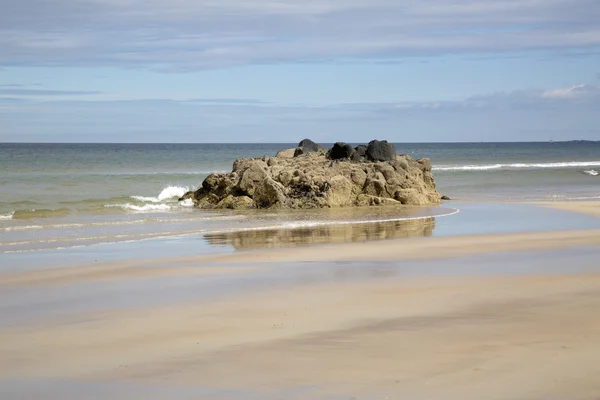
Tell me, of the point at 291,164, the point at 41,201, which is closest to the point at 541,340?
the point at 291,164

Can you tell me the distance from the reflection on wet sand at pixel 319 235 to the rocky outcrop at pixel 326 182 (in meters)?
4.20

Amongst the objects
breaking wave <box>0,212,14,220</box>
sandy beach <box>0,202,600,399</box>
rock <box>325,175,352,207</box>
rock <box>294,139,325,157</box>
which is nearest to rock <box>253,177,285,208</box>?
rock <box>325,175,352,207</box>

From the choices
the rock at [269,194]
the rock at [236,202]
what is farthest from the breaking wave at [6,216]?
the rock at [269,194]

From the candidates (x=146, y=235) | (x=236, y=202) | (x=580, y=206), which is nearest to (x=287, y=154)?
(x=236, y=202)

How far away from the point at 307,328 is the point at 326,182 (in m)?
13.6

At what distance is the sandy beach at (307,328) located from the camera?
5605 mm

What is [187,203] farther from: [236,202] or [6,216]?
[6,216]

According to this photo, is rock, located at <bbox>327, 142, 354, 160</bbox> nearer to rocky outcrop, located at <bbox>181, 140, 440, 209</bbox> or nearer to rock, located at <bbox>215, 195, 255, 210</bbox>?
rocky outcrop, located at <bbox>181, 140, 440, 209</bbox>

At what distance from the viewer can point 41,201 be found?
24.7m

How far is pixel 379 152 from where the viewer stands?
22828 millimetres

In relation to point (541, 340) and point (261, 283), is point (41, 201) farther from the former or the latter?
point (541, 340)

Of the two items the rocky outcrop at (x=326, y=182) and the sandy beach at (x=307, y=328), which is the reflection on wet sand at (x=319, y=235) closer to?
the sandy beach at (x=307, y=328)

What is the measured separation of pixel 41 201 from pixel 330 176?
9009mm

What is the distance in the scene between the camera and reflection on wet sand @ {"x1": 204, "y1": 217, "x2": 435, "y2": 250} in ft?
44.1
